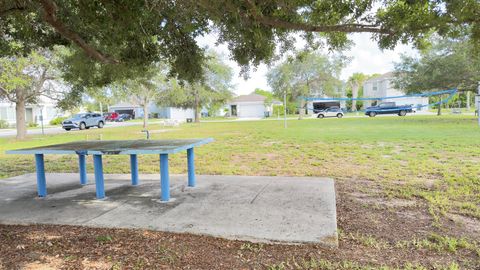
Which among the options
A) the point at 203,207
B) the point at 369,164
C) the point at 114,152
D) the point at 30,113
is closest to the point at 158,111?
the point at 30,113

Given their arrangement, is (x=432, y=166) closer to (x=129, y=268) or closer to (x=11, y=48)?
(x=129, y=268)

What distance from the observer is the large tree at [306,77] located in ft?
133

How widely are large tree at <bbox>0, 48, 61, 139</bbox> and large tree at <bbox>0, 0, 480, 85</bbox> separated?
36.8ft

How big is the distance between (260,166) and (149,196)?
3.75 m

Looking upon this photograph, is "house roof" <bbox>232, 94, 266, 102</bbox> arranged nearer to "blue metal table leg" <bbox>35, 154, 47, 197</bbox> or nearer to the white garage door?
the white garage door

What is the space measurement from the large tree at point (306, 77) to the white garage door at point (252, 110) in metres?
18.5

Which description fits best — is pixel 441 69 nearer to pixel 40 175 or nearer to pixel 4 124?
pixel 40 175

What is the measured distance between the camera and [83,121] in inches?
1270

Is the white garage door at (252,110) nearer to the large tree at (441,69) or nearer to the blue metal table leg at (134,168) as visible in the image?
the large tree at (441,69)

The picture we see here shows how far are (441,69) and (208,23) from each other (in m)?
22.3

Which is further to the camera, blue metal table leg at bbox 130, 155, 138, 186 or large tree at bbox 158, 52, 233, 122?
large tree at bbox 158, 52, 233, 122

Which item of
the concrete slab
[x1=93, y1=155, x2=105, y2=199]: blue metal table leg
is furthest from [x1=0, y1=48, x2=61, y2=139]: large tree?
[x1=93, y1=155, x2=105, y2=199]: blue metal table leg

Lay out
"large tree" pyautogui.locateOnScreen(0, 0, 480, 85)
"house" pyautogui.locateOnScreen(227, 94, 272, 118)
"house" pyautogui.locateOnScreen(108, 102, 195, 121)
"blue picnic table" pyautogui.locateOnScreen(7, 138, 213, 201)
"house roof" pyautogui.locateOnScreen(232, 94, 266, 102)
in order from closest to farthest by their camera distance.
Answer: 1. "large tree" pyautogui.locateOnScreen(0, 0, 480, 85)
2. "blue picnic table" pyautogui.locateOnScreen(7, 138, 213, 201)
3. "house" pyautogui.locateOnScreen(227, 94, 272, 118)
4. "house roof" pyautogui.locateOnScreen(232, 94, 266, 102)
5. "house" pyautogui.locateOnScreen(108, 102, 195, 121)

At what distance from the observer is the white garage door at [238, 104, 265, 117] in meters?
61.1
